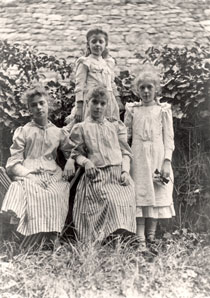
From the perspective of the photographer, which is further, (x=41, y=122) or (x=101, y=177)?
(x=41, y=122)

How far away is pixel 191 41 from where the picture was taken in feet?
29.1

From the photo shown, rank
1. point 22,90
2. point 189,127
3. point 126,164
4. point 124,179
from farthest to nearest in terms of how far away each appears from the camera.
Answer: point 189,127 < point 22,90 < point 126,164 < point 124,179

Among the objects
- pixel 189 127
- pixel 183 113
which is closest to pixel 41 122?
pixel 183 113

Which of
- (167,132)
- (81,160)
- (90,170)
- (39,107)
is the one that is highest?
(39,107)

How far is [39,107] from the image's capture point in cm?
473

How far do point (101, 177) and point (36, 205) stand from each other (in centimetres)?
68

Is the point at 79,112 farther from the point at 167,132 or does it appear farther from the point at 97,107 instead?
the point at 167,132

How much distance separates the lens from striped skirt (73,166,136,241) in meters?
4.48

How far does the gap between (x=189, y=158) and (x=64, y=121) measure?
1680 millimetres

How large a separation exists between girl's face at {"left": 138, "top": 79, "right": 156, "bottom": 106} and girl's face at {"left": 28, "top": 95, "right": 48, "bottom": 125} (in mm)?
1015

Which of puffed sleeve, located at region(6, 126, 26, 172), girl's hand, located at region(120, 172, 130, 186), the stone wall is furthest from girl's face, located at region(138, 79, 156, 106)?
the stone wall

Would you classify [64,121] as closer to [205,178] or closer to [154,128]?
[154,128]

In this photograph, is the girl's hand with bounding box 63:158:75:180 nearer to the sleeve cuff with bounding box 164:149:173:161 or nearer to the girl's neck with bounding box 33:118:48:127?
the girl's neck with bounding box 33:118:48:127

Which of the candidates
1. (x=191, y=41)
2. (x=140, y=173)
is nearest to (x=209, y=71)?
(x=140, y=173)
